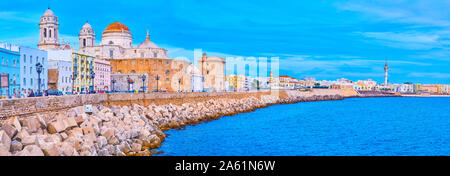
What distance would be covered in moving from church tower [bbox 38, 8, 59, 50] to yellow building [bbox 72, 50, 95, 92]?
7.30 metres

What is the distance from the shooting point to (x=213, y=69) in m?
98.2

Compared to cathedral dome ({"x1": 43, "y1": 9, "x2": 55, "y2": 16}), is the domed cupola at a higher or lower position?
lower

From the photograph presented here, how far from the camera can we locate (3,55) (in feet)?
106

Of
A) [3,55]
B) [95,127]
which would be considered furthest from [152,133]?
[3,55]

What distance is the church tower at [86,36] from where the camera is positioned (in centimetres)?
7250

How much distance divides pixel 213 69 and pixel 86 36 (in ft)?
112

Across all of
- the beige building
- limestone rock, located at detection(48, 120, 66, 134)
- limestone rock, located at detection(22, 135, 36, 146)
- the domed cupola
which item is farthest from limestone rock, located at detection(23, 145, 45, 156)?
the beige building

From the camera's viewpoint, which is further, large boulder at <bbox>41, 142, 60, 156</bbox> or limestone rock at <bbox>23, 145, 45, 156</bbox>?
large boulder at <bbox>41, 142, 60, 156</bbox>

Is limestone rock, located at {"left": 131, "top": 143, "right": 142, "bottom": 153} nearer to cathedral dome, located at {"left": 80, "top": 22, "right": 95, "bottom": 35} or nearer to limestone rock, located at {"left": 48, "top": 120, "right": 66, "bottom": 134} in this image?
limestone rock, located at {"left": 48, "top": 120, "right": 66, "bottom": 134}

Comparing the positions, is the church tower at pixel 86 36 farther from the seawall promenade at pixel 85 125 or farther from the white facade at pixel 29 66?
the seawall promenade at pixel 85 125

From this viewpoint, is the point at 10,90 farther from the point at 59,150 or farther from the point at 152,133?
the point at 59,150

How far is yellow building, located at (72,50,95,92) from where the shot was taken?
2008 inches

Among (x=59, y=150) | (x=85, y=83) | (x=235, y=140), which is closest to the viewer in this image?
(x=59, y=150)
